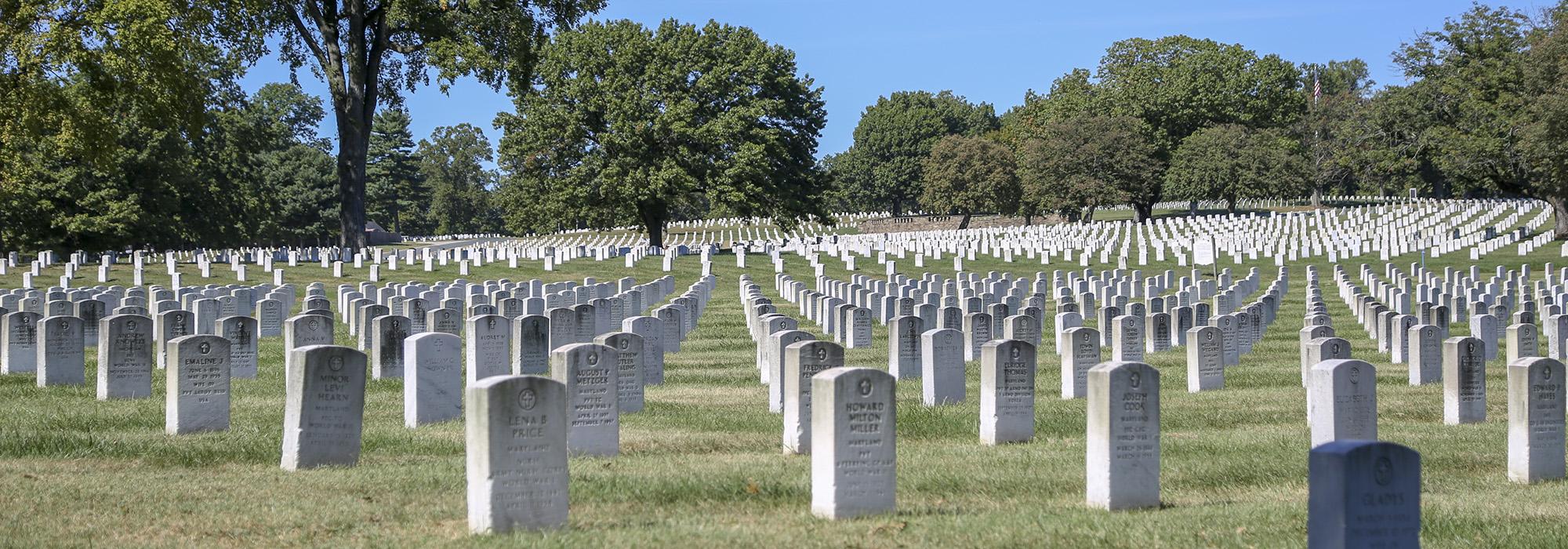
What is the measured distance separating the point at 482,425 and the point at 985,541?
2.69 meters

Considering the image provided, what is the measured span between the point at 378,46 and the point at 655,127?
13.1 metres

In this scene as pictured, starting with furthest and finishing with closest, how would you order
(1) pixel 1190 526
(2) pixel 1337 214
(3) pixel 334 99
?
(2) pixel 1337 214
(3) pixel 334 99
(1) pixel 1190 526

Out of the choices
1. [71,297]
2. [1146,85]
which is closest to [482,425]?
[71,297]

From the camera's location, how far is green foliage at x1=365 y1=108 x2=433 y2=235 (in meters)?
114

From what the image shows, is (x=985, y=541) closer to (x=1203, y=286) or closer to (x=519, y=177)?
(x=1203, y=286)

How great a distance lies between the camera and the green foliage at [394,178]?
114m

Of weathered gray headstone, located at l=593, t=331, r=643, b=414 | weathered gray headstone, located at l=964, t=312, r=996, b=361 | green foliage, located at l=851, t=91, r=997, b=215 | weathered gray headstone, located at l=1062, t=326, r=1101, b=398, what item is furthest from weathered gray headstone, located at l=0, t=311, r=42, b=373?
green foliage, located at l=851, t=91, r=997, b=215

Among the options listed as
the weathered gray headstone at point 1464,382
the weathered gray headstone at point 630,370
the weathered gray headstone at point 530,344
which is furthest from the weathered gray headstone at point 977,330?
the weathered gray headstone at point 630,370

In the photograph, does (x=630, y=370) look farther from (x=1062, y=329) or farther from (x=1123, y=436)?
(x=1062, y=329)

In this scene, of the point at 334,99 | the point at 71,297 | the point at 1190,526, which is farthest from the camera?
the point at 334,99

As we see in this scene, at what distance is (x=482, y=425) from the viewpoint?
7.28 metres

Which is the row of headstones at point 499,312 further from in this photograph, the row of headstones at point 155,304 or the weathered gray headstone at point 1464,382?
the weathered gray headstone at point 1464,382

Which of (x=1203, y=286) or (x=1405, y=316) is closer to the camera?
(x=1405, y=316)

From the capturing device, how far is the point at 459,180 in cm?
15125
